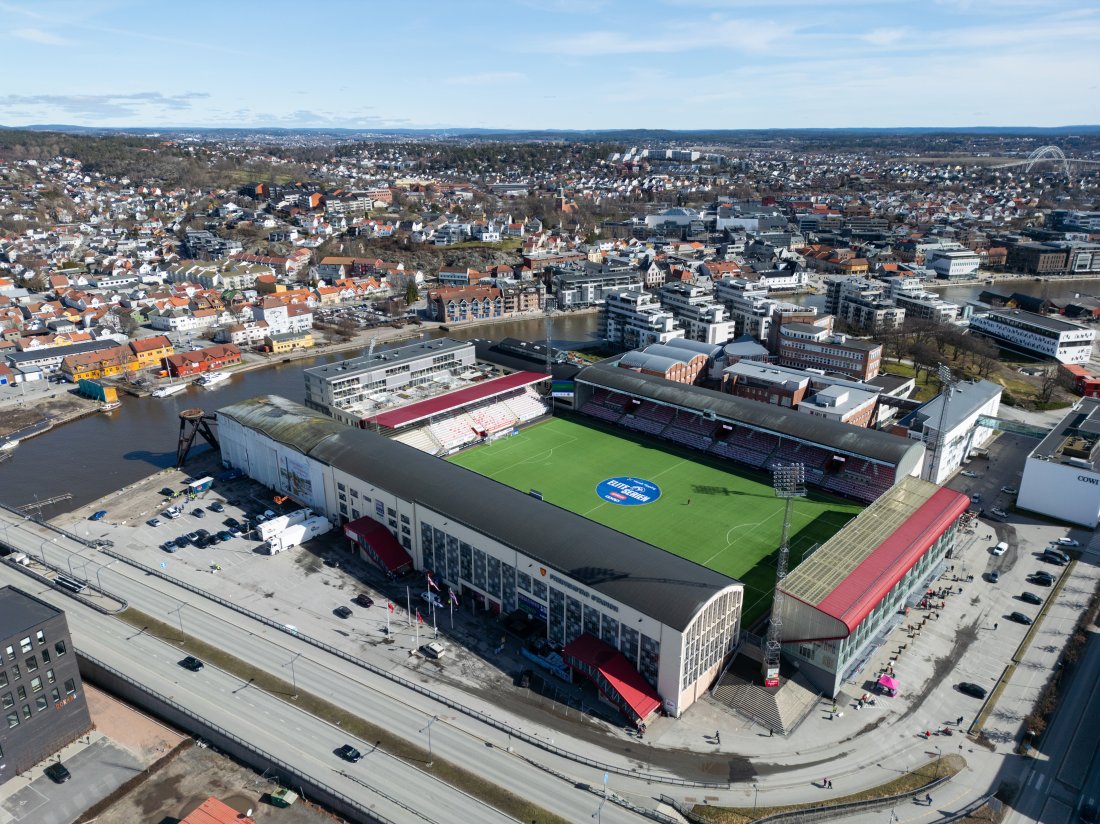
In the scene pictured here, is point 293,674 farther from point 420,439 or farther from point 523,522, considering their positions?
point 420,439

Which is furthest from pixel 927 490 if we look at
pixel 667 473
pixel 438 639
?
pixel 438 639

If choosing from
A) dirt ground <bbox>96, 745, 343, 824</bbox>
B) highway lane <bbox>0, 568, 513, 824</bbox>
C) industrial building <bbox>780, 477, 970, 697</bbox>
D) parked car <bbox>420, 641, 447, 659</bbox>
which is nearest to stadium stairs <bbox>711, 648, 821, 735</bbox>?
industrial building <bbox>780, 477, 970, 697</bbox>

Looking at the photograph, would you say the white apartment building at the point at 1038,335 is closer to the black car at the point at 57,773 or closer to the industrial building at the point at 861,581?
the industrial building at the point at 861,581

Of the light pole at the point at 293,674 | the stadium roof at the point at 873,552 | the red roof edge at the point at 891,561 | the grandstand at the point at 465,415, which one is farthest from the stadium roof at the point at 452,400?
the red roof edge at the point at 891,561

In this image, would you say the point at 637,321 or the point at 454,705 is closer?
the point at 454,705

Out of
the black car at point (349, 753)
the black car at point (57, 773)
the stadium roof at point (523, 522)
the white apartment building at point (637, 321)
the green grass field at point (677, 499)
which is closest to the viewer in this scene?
the black car at point (349, 753)

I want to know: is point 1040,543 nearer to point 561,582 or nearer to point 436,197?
point 561,582

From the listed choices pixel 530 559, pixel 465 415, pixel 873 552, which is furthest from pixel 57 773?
pixel 873 552
